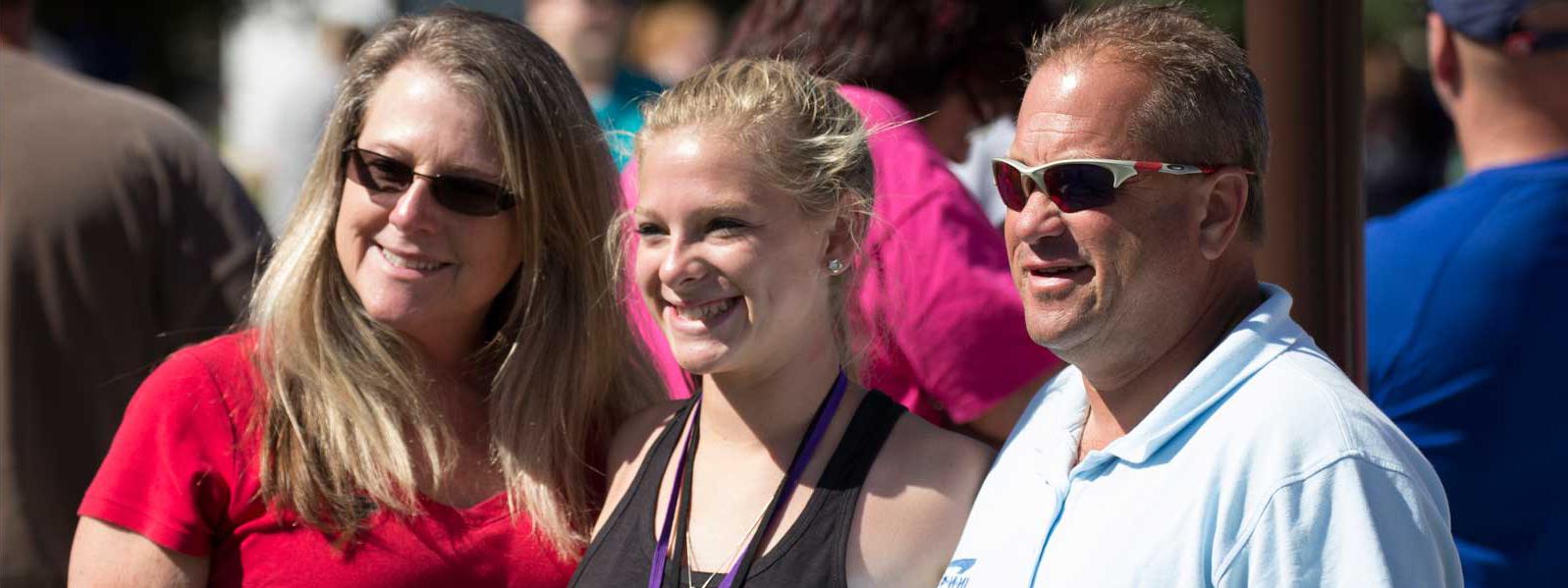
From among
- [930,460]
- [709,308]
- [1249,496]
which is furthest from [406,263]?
[1249,496]

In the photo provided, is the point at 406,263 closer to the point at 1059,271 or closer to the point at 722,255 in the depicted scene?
the point at 722,255

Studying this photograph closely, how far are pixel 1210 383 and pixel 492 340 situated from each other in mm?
1400

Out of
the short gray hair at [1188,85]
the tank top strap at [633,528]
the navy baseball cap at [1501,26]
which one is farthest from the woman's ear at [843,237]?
the navy baseball cap at [1501,26]

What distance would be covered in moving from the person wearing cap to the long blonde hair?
152 cm

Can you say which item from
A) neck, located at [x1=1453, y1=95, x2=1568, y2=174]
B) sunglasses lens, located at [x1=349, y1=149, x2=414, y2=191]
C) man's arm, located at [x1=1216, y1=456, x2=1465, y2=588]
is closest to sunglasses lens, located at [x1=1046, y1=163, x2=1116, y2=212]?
man's arm, located at [x1=1216, y1=456, x2=1465, y2=588]

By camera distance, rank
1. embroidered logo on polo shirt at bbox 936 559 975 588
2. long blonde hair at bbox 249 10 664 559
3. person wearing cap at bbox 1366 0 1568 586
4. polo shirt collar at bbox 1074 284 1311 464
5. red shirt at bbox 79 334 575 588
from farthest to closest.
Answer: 1. person wearing cap at bbox 1366 0 1568 586
2. long blonde hair at bbox 249 10 664 559
3. red shirt at bbox 79 334 575 588
4. embroidered logo on polo shirt at bbox 936 559 975 588
5. polo shirt collar at bbox 1074 284 1311 464

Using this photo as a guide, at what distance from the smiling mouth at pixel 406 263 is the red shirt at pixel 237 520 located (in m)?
0.31

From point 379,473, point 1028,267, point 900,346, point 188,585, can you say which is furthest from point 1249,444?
point 188,585

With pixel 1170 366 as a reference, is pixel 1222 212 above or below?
above

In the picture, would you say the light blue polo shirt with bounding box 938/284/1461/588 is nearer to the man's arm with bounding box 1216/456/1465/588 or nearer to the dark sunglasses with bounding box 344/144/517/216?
the man's arm with bounding box 1216/456/1465/588

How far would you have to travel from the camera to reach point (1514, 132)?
135 inches

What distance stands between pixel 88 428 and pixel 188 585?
1.49 metres

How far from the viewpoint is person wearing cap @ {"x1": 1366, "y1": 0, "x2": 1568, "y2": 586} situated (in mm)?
3020

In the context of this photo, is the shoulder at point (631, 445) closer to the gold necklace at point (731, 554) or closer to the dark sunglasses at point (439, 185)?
the gold necklace at point (731, 554)
